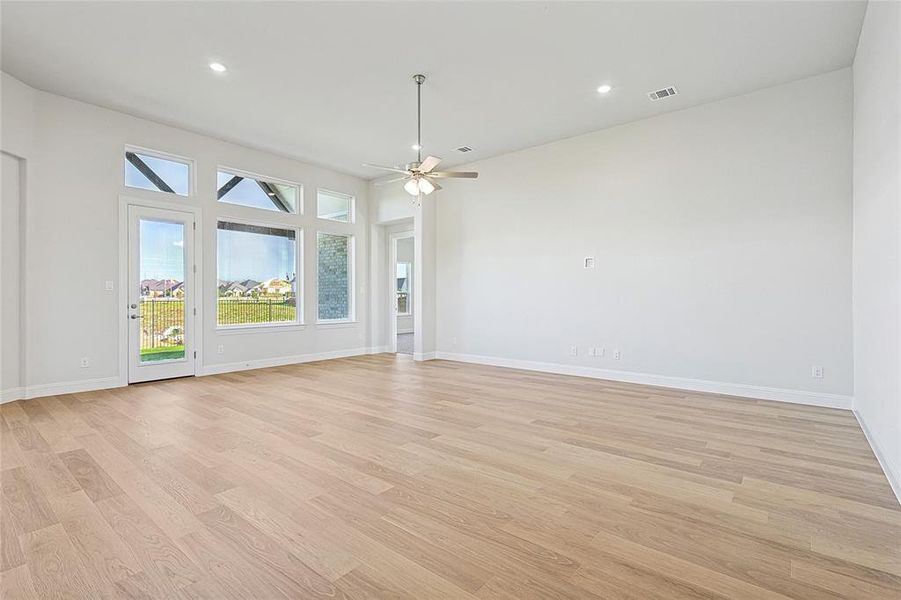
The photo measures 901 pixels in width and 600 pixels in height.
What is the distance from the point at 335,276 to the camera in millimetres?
8273

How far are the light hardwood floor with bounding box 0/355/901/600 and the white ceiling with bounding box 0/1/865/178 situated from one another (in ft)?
11.3

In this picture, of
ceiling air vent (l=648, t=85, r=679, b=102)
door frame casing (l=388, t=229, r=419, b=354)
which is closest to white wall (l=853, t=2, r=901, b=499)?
ceiling air vent (l=648, t=85, r=679, b=102)

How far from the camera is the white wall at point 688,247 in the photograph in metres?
4.45

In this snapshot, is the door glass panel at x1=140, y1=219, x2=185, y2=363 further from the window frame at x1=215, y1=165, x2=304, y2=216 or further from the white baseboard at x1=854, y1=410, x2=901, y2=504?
the white baseboard at x1=854, y1=410, x2=901, y2=504

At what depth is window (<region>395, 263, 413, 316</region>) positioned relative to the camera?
13062 mm

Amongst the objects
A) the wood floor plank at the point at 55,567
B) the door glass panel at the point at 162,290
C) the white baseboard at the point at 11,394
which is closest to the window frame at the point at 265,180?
the door glass panel at the point at 162,290

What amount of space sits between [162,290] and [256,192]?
2132 millimetres

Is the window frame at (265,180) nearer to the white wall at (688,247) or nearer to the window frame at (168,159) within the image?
the window frame at (168,159)

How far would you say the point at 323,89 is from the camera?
15.7ft

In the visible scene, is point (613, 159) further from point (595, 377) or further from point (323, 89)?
point (323, 89)

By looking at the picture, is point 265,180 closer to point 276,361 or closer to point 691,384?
point 276,361

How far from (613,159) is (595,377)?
3032 mm

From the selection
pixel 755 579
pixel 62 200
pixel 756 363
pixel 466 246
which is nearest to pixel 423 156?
pixel 466 246

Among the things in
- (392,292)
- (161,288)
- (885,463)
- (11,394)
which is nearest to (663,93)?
(885,463)
